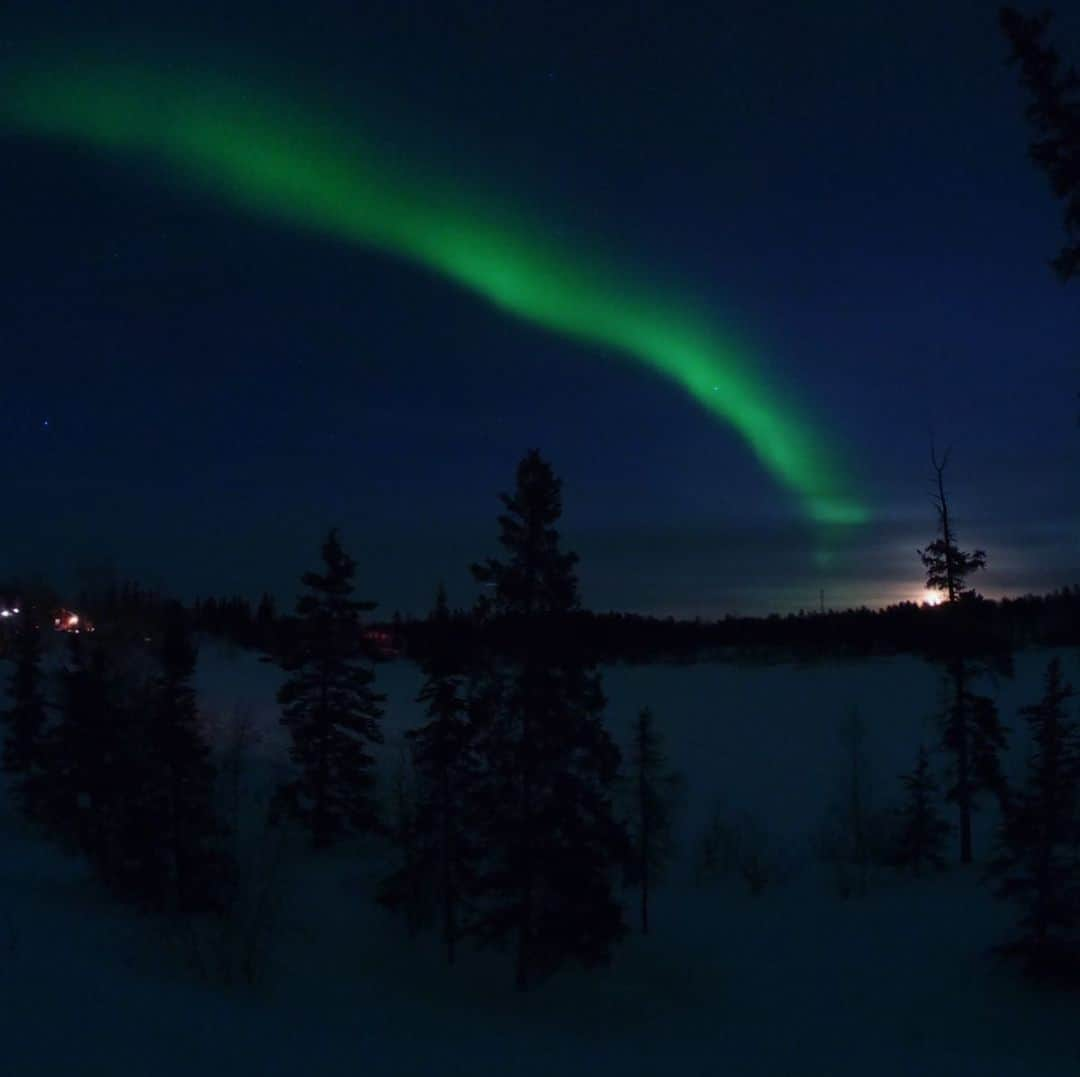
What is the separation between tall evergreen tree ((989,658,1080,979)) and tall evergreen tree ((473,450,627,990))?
985 centimetres

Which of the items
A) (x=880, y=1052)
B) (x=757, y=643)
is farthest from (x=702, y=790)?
(x=757, y=643)

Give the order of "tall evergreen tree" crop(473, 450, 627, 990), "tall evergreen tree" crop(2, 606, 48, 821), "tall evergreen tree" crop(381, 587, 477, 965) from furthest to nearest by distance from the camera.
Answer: "tall evergreen tree" crop(2, 606, 48, 821), "tall evergreen tree" crop(381, 587, 477, 965), "tall evergreen tree" crop(473, 450, 627, 990)

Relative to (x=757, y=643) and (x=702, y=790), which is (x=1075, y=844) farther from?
(x=757, y=643)

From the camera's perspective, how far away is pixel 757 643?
139375 millimetres

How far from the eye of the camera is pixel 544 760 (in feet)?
70.3

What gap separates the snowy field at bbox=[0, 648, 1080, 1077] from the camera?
449 inches

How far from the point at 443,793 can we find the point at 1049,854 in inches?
615

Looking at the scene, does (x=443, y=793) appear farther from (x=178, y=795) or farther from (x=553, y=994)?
(x=178, y=795)

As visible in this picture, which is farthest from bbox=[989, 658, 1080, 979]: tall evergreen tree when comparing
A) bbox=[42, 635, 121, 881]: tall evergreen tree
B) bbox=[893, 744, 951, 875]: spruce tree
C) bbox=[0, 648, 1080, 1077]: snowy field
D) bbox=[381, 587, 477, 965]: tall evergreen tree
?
bbox=[42, 635, 121, 881]: tall evergreen tree

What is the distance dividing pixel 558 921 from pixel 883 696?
3181 inches

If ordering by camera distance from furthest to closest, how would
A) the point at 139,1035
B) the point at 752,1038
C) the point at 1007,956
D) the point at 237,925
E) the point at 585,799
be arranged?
1. the point at 1007,956
2. the point at 585,799
3. the point at 237,925
4. the point at 752,1038
5. the point at 139,1035

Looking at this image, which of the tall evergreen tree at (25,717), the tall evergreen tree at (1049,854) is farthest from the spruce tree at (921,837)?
the tall evergreen tree at (25,717)

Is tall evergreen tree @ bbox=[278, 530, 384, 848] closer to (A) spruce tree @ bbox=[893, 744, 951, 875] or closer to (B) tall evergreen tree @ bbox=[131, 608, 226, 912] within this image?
(B) tall evergreen tree @ bbox=[131, 608, 226, 912]

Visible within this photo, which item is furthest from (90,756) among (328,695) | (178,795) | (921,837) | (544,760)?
(921,837)
